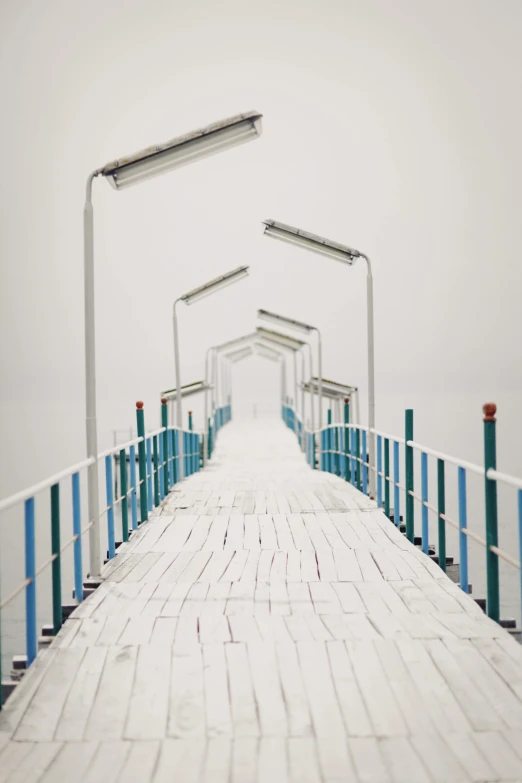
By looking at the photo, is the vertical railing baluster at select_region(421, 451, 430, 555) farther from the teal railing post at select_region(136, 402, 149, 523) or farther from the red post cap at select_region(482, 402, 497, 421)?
the teal railing post at select_region(136, 402, 149, 523)

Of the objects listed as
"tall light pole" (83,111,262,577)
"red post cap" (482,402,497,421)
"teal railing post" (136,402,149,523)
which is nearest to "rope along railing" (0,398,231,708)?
"teal railing post" (136,402,149,523)

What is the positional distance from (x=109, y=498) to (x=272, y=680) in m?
3.56

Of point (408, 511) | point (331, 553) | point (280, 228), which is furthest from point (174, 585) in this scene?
point (280, 228)

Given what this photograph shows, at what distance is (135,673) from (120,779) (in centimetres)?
94

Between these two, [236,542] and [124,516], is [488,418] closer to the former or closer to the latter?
[236,542]

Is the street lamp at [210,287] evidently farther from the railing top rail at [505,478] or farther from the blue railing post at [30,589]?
the blue railing post at [30,589]

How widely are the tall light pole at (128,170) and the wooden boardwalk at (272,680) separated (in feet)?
→ 1.91

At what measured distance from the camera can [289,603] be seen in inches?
180

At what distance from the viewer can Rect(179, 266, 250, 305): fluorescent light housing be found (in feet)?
39.9

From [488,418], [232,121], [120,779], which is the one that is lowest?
[120,779]

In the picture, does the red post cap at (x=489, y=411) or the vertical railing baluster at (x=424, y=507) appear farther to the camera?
the vertical railing baluster at (x=424, y=507)

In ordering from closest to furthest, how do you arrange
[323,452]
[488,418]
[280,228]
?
[488,418] < [280,228] < [323,452]

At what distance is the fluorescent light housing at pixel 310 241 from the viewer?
9297 millimetres

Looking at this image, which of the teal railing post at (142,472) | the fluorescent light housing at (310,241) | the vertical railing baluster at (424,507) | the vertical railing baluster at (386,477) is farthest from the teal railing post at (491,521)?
the fluorescent light housing at (310,241)
